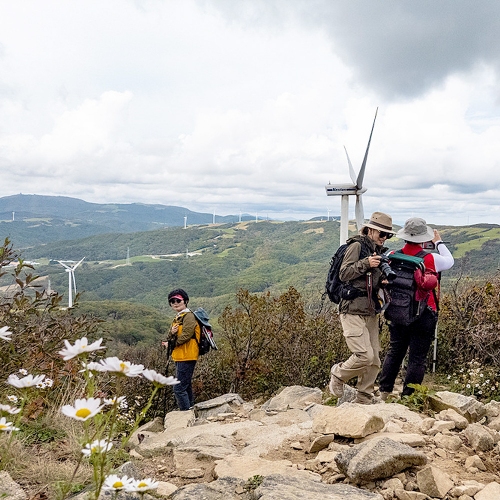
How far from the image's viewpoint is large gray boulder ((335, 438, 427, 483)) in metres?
3.16

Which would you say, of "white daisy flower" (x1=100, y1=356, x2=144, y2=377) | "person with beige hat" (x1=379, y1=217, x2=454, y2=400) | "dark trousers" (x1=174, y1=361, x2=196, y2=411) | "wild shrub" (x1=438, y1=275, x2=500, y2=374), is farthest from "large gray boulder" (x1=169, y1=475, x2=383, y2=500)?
"wild shrub" (x1=438, y1=275, x2=500, y2=374)

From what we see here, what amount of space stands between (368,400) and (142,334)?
185 ft

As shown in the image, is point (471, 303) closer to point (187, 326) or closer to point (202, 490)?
point (187, 326)

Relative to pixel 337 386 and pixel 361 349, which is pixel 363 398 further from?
pixel 361 349

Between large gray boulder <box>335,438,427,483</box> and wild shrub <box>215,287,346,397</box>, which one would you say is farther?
wild shrub <box>215,287,346,397</box>

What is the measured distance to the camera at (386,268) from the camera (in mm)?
5234

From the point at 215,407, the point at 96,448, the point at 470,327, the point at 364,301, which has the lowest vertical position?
the point at 215,407

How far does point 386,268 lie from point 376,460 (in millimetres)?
2447

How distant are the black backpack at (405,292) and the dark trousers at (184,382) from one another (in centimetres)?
287

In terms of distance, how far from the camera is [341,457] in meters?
3.38

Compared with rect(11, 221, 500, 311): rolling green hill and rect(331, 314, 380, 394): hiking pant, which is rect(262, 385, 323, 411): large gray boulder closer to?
rect(331, 314, 380, 394): hiking pant

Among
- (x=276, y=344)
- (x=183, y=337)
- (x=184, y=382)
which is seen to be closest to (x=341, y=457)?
(x=183, y=337)

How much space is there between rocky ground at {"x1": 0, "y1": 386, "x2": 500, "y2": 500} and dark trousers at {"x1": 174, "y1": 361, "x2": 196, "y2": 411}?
1139mm

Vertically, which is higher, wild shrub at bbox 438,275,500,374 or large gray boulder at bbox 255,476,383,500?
large gray boulder at bbox 255,476,383,500
